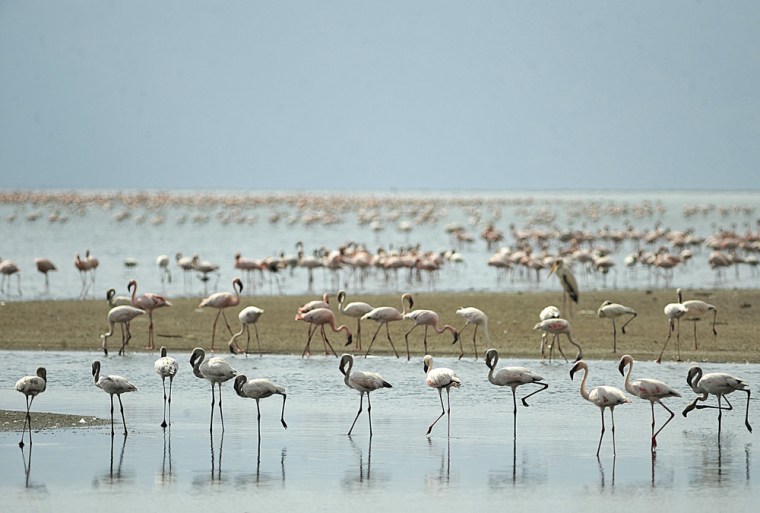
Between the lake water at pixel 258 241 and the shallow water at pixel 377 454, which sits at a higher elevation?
the lake water at pixel 258 241

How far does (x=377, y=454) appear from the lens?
36.3 feet

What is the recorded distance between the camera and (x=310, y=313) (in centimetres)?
1719

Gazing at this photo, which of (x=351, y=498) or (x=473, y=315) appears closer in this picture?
(x=351, y=498)

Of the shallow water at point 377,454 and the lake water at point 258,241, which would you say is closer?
the shallow water at point 377,454

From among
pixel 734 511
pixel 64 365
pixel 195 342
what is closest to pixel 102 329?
pixel 195 342

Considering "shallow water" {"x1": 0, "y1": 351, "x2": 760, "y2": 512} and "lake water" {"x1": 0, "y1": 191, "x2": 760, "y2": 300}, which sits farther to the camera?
"lake water" {"x1": 0, "y1": 191, "x2": 760, "y2": 300}

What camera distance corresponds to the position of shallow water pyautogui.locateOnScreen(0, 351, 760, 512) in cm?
949

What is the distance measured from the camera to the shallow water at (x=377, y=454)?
9.49 metres

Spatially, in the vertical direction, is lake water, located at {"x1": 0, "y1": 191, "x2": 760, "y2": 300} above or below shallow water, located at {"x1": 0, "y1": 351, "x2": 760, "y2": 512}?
above

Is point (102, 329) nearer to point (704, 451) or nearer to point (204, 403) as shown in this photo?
point (204, 403)

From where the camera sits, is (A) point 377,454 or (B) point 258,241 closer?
(A) point 377,454

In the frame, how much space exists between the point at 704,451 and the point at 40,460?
5881mm

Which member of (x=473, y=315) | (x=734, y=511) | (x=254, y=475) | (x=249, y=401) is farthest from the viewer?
(x=473, y=315)

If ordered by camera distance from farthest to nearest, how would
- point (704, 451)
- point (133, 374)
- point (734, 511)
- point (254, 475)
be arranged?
point (133, 374) → point (704, 451) → point (254, 475) → point (734, 511)
